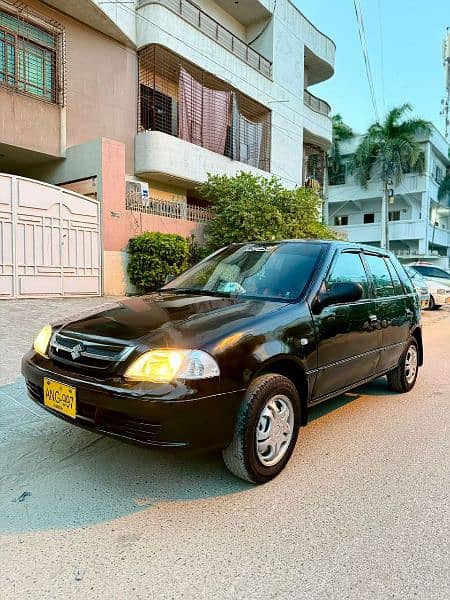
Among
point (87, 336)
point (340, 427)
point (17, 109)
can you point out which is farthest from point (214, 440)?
point (17, 109)

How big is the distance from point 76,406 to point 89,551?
0.85 m

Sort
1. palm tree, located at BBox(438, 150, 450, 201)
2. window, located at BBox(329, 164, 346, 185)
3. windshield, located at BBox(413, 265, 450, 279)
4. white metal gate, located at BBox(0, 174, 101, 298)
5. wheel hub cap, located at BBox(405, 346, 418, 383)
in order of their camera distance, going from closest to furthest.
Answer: wheel hub cap, located at BBox(405, 346, 418, 383), white metal gate, located at BBox(0, 174, 101, 298), windshield, located at BBox(413, 265, 450, 279), window, located at BBox(329, 164, 346, 185), palm tree, located at BBox(438, 150, 450, 201)

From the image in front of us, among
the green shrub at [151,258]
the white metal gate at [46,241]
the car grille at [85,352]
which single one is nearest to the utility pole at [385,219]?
the green shrub at [151,258]

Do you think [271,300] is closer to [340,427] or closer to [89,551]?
[340,427]

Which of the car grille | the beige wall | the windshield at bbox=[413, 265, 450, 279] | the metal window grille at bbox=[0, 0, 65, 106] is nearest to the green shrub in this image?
the beige wall

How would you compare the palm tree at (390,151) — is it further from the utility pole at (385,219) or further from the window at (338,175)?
the window at (338,175)

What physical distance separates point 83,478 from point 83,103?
13.4 meters

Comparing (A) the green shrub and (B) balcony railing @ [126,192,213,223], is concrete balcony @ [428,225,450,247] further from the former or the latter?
(A) the green shrub

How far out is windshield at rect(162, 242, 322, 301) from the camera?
12.4 feet

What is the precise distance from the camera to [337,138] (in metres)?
36.1

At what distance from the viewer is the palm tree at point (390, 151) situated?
30.7m

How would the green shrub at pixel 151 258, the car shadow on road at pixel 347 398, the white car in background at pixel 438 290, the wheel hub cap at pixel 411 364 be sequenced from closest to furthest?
1. the car shadow on road at pixel 347 398
2. the wheel hub cap at pixel 411 364
3. the green shrub at pixel 151 258
4. the white car in background at pixel 438 290

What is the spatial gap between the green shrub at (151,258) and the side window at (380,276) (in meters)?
7.92

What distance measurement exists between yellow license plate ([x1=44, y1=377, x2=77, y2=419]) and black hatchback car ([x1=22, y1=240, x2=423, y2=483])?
0.5 inches
